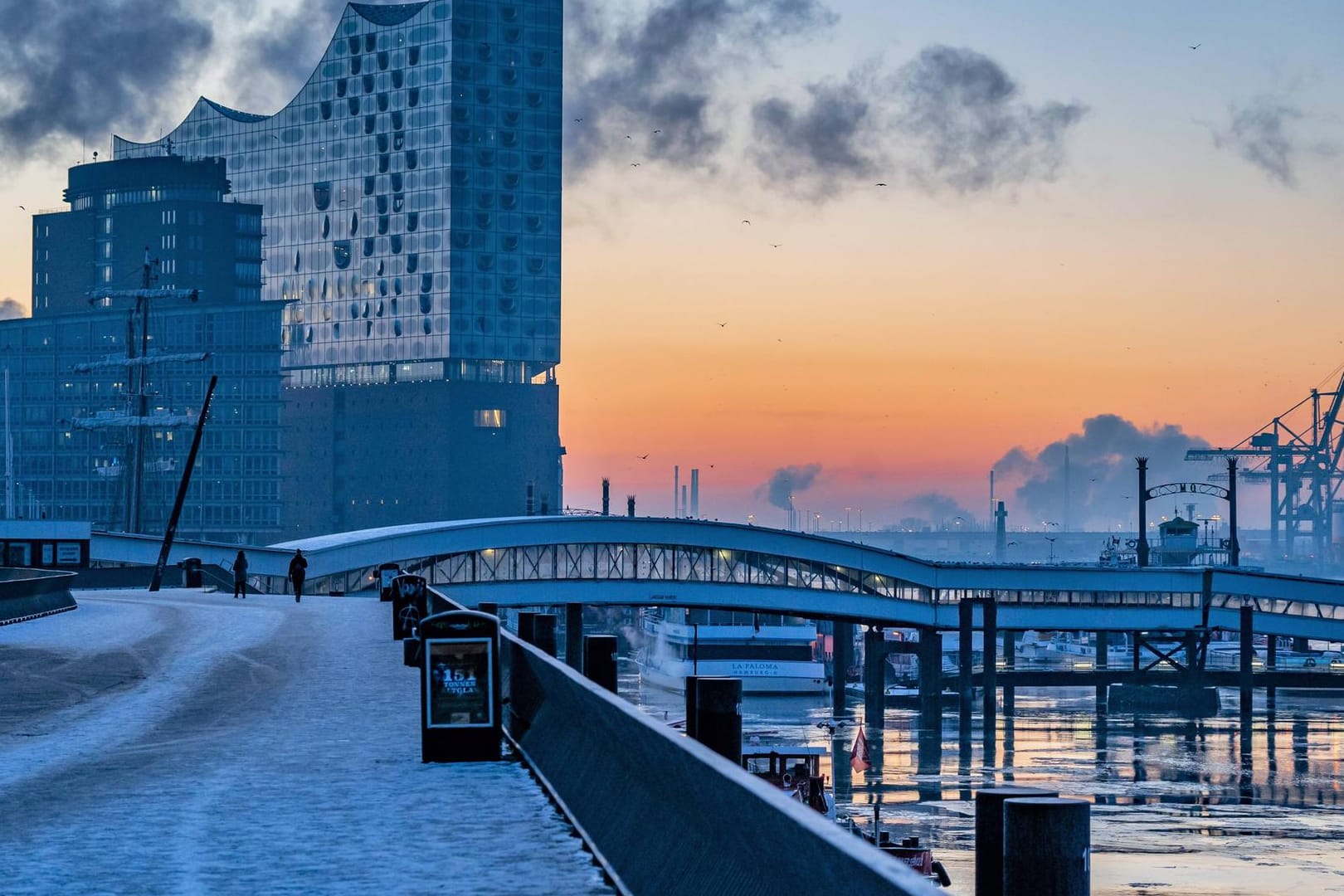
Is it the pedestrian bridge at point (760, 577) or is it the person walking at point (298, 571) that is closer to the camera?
the person walking at point (298, 571)

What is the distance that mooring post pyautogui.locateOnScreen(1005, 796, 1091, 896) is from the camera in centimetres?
699

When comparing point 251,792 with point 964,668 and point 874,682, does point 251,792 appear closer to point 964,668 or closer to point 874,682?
point 964,668

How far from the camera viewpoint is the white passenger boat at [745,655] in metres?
146

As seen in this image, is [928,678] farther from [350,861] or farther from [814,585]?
[350,861]

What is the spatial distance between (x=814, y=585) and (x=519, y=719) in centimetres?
10355

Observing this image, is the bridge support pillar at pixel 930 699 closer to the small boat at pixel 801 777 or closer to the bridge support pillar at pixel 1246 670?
the bridge support pillar at pixel 1246 670

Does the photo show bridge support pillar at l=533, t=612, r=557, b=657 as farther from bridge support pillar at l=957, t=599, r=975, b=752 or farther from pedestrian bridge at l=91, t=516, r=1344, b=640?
pedestrian bridge at l=91, t=516, r=1344, b=640

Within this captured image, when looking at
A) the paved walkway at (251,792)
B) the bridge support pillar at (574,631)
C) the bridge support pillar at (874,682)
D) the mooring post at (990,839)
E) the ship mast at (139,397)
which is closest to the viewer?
the mooring post at (990,839)

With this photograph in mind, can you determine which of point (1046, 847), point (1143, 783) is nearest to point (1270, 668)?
point (1143, 783)

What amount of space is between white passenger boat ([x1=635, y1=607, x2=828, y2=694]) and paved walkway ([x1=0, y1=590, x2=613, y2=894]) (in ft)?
359

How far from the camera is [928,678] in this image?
108188 mm

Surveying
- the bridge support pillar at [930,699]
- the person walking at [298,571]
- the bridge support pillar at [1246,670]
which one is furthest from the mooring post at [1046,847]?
the bridge support pillar at [1246,670]

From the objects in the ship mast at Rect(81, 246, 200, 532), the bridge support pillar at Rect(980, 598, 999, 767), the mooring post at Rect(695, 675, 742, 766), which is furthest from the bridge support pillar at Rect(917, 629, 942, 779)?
the mooring post at Rect(695, 675, 742, 766)

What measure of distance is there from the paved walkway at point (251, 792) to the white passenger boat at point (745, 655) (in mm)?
109435
